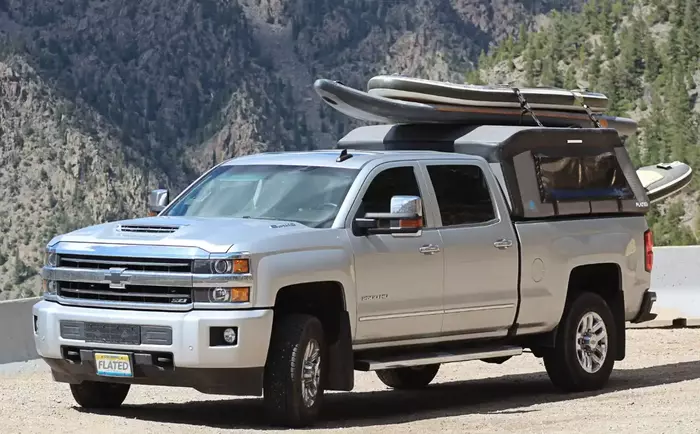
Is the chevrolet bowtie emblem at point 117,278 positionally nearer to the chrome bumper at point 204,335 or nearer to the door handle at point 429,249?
the chrome bumper at point 204,335

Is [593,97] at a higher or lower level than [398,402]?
higher

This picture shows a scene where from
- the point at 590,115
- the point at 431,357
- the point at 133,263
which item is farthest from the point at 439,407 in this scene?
the point at 590,115

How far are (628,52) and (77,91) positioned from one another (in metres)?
73.7

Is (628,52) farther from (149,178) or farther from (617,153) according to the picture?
(149,178)

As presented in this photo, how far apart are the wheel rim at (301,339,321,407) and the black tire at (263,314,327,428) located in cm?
6

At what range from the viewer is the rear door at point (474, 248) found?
1125 centimetres

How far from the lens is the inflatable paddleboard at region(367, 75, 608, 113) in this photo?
1245 cm

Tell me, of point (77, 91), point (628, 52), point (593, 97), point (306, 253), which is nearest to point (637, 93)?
point (628, 52)

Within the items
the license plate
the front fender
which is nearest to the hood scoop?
the front fender

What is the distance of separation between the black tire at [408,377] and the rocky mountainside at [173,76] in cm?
8754

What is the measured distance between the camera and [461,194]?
1161 cm

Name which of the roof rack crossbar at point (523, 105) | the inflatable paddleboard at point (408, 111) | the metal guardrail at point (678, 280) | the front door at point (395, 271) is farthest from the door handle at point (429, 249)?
the metal guardrail at point (678, 280)

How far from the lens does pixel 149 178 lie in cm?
11738

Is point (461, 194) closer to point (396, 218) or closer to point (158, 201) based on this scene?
point (396, 218)
